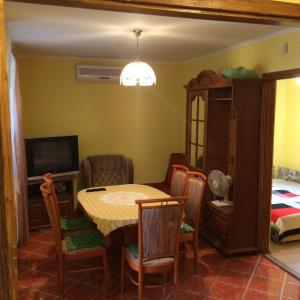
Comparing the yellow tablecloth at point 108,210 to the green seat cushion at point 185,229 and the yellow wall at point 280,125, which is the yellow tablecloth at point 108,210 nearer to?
the green seat cushion at point 185,229

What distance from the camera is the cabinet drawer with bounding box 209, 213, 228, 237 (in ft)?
11.9

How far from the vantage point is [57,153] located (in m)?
4.63

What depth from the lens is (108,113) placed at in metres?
5.19

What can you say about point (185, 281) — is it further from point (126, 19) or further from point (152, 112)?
point (152, 112)

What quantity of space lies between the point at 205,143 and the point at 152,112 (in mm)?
1703

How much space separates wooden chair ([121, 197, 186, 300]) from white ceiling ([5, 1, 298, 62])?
155 centimetres

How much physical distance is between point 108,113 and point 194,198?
245cm

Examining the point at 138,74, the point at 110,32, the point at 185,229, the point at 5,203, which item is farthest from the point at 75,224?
the point at 5,203

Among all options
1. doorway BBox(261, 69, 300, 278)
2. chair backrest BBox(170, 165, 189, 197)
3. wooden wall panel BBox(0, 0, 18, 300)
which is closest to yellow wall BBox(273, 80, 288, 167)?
doorway BBox(261, 69, 300, 278)

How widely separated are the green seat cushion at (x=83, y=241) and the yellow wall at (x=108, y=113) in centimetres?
227

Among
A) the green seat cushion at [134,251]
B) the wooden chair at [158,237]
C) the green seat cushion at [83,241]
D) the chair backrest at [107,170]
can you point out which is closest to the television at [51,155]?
the chair backrest at [107,170]

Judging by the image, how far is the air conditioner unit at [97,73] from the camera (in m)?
4.89

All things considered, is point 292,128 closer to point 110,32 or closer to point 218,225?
point 218,225

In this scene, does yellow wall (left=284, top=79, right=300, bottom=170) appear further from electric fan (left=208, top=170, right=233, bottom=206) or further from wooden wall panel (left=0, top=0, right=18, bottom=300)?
wooden wall panel (left=0, top=0, right=18, bottom=300)
